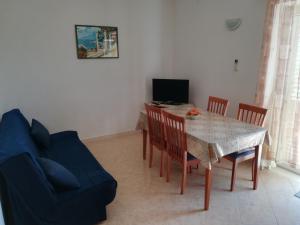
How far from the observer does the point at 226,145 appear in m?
2.10

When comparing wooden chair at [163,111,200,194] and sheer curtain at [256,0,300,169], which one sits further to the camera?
sheer curtain at [256,0,300,169]

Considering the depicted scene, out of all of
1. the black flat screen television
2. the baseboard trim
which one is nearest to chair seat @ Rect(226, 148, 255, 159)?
the black flat screen television

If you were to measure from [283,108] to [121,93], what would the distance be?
8.43 ft

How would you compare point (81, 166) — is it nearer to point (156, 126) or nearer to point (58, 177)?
point (58, 177)

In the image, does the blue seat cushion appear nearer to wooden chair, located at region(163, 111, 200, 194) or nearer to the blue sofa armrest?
the blue sofa armrest

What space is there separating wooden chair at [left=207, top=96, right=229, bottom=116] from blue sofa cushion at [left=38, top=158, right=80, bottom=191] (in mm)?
2061

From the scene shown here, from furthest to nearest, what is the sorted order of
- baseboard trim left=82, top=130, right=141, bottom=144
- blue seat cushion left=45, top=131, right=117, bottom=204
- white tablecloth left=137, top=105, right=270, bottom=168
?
baseboard trim left=82, top=130, right=141, bottom=144 → white tablecloth left=137, top=105, right=270, bottom=168 → blue seat cushion left=45, top=131, right=117, bottom=204

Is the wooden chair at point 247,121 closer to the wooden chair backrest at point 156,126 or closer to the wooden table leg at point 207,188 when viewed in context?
the wooden table leg at point 207,188

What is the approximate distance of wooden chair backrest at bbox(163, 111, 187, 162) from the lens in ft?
7.43

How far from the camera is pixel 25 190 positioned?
168cm

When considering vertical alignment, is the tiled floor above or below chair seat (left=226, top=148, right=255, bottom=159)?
below

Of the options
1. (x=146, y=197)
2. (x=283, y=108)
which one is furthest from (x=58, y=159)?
(x=283, y=108)

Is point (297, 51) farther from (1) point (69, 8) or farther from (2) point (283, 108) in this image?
(1) point (69, 8)

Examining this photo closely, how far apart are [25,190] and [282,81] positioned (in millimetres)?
2903
